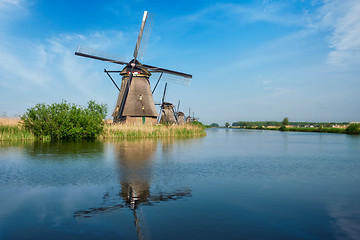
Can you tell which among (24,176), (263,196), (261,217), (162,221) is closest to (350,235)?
(261,217)

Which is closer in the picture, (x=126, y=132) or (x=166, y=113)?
(x=126, y=132)

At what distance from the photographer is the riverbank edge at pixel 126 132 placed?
20.4 metres

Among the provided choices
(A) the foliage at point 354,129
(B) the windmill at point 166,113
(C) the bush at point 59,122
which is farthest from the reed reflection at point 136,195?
(A) the foliage at point 354,129

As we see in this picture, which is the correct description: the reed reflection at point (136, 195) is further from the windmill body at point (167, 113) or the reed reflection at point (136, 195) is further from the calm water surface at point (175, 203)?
the windmill body at point (167, 113)

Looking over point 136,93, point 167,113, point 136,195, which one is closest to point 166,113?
point 167,113

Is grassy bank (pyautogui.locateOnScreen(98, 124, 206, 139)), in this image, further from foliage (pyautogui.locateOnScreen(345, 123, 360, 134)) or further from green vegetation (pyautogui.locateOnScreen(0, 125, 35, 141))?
foliage (pyautogui.locateOnScreen(345, 123, 360, 134))

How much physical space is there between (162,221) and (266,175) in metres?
5.25

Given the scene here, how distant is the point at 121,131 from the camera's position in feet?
81.2

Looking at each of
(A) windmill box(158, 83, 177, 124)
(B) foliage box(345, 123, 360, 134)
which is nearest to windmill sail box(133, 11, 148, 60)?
(A) windmill box(158, 83, 177, 124)

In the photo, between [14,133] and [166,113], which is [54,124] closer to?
[14,133]

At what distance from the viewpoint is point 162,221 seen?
4352 mm

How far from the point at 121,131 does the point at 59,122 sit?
5486 millimetres

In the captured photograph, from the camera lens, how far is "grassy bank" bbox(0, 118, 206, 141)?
20.4 meters

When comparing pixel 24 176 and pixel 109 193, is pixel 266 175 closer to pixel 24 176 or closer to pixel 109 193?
pixel 109 193
